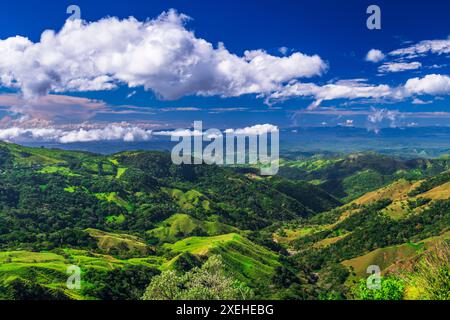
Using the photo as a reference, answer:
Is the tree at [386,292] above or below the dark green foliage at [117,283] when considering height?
above

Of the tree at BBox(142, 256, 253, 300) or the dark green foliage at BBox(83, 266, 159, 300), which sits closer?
the tree at BBox(142, 256, 253, 300)

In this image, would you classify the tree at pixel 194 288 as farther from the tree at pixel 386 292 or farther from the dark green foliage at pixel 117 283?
the dark green foliage at pixel 117 283

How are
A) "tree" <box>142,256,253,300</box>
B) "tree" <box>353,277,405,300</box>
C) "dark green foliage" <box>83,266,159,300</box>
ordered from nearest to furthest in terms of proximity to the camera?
1. "tree" <box>142,256,253,300</box>
2. "tree" <box>353,277,405,300</box>
3. "dark green foliage" <box>83,266,159,300</box>

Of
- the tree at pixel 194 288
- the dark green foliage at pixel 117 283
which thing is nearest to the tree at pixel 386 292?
the tree at pixel 194 288

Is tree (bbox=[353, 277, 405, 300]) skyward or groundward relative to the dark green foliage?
skyward

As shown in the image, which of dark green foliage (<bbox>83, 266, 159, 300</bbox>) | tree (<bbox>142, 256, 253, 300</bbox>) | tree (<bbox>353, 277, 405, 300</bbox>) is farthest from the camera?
dark green foliage (<bbox>83, 266, 159, 300</bbox>)

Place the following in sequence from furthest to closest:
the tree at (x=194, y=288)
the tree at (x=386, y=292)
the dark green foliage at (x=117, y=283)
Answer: the dark green foliage at (x=117, y=283) → the tree at (x=386, y=292) → the tree at (x=194, y=288)

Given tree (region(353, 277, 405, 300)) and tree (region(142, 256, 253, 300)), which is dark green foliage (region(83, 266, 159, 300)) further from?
tree (region(353, 277, 405, 300))

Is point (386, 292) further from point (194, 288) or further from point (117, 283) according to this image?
point (117, 283)

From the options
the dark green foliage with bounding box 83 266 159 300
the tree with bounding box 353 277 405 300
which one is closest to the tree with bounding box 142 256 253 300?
the tree with bounding box 353 277 405 300
